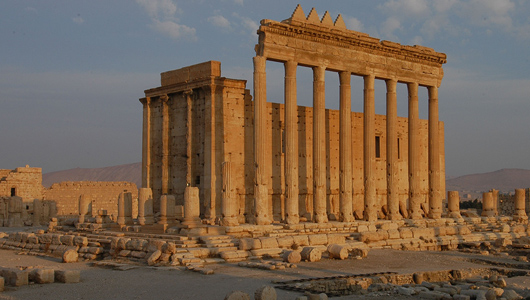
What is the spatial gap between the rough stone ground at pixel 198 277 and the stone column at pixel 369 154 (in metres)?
6.31

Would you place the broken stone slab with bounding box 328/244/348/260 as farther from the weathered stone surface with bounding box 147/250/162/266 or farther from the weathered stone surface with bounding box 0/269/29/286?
the weathered stone surface with bounding box 0/269/29/286

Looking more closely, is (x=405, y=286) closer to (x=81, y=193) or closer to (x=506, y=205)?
(x=81, y=193)

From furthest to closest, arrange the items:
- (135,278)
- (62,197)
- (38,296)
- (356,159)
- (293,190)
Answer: (62,197)
(356,159)
(293,190)
(135,278)
(38,296)

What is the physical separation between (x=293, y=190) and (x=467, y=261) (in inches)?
282

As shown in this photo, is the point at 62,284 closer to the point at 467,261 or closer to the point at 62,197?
the point at 467,261

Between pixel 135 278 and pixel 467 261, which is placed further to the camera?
pixel 467 261

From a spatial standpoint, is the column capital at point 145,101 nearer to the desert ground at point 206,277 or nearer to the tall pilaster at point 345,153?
the tall pilaster at point 345,153

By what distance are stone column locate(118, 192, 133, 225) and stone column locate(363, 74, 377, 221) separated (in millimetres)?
10177

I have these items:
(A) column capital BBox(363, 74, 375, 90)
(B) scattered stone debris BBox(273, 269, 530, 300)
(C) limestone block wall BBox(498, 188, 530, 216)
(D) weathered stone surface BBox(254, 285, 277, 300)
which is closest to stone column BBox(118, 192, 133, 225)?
(B) scattered stone debris BBox(273, 269, 530, 300)

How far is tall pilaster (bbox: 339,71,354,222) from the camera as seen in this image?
91.1 feet

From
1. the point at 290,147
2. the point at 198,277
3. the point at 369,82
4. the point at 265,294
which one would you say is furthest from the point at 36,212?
the point at 265,294

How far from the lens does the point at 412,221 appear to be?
2975 cm

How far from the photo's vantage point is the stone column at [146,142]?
99.2 feet

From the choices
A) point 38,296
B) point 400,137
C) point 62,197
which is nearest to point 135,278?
point 38,296
